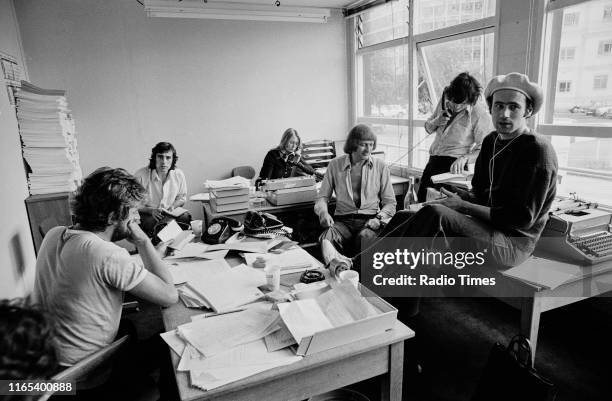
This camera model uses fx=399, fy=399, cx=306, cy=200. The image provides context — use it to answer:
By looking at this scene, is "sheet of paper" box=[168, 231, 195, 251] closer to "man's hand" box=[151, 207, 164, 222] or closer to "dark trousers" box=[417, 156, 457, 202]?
"man's hand" box=[151, 207, 164, 222]

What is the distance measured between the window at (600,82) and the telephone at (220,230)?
2.57m

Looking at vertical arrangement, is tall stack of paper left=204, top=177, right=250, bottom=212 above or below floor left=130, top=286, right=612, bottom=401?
above

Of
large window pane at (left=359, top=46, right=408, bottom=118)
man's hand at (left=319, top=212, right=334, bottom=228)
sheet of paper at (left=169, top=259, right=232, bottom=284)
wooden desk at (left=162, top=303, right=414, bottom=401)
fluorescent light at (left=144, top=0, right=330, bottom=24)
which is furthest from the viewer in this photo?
large window pane at (left=359, top=46, right=408, bottom=118)

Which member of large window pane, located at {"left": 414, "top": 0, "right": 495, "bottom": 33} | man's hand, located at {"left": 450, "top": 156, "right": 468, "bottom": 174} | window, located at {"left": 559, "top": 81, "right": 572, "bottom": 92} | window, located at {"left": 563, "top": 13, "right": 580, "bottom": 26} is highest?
large window pane, located at {"left": 414, "top": 0, "right": 495, "bottom": 33}

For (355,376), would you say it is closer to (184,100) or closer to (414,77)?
(414,77)

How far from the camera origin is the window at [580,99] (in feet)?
8.77

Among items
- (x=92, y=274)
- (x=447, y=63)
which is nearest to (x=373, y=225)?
(x=92, y=274)

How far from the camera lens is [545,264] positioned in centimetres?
205

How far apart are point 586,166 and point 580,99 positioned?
0.48m

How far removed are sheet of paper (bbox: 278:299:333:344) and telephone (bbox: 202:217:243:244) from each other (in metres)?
0.88

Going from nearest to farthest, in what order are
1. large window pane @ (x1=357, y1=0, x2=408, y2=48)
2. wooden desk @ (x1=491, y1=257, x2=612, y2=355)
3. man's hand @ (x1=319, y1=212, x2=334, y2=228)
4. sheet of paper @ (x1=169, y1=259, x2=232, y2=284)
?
1. sheet of paper @ (x1=169, y1=259, x2=232, y2=284)
2. wooden desk @ (x1=491, y1=257, x2=612, y2=355)
3. man's hand @ (x1=319, y1=212, x2=334, y2=228)
4. large window pane @ (x1=357, y1=0, x2=408, y2=48)

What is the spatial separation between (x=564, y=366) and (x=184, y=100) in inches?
176

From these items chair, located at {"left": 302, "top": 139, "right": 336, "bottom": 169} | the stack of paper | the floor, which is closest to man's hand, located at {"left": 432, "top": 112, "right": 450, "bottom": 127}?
the floor

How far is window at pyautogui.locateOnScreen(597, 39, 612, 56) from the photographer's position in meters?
2.59
